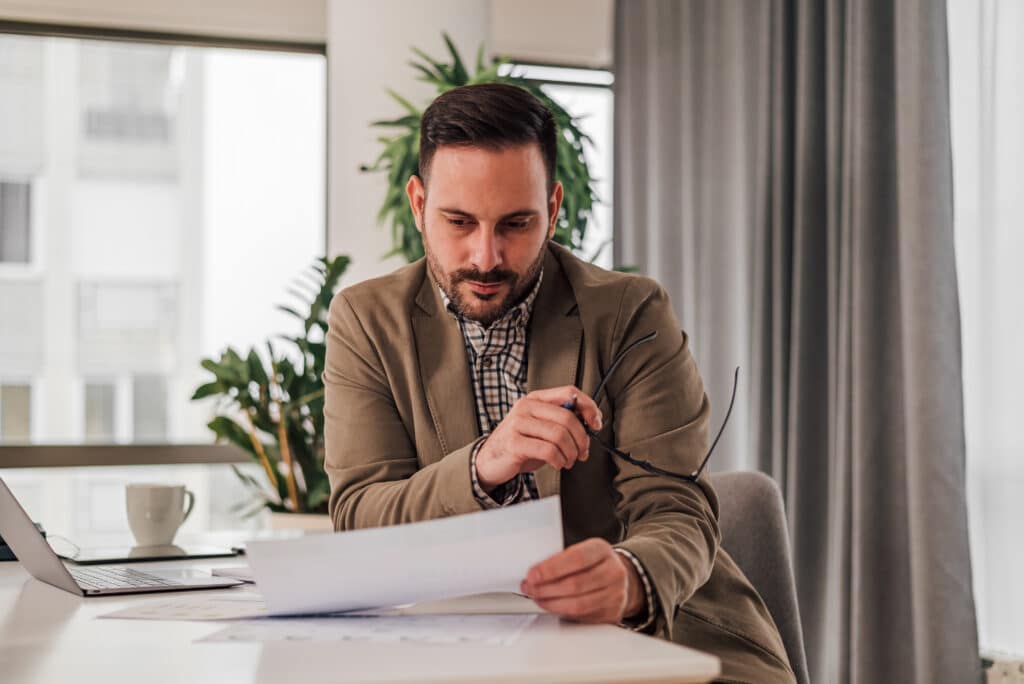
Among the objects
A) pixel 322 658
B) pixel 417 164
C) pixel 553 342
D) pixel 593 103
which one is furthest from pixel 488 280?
pixel 593 103

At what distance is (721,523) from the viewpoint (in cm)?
159

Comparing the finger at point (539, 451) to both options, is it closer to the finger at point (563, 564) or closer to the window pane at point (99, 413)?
the finger at point (563, 564)

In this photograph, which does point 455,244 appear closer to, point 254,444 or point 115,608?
point 115,608

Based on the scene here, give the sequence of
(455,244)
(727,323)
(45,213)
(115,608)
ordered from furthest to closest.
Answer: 1. (45,213)
2. (727,323)
3. (455,244)
4. (115,608)

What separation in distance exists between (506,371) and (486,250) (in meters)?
0.19

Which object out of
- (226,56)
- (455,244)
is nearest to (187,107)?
(226,56)

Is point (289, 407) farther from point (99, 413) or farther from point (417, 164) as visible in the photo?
point (99, 413)

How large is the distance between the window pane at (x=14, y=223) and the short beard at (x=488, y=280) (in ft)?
10.2

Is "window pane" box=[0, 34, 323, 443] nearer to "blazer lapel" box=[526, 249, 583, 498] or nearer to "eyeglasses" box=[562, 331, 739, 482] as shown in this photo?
"blazer lapel" box=[526, 249, 583, 498]

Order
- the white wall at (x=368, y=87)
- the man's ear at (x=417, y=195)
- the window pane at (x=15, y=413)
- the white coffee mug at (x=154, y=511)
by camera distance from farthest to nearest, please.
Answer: the window pane at (x=15, y=413) < the white wall at (x=368, y=87) < the white coffee mug at (x=154, y=511) < the man's ear at (x=417, y=195)

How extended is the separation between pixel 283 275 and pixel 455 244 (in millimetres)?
2997

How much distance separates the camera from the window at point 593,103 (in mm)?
4535

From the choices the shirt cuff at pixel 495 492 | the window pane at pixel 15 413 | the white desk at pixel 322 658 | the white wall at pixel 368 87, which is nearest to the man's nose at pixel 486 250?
the shirt cuff at pixel 495 492

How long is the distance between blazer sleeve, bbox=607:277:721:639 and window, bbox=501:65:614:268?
3008 millimetres
